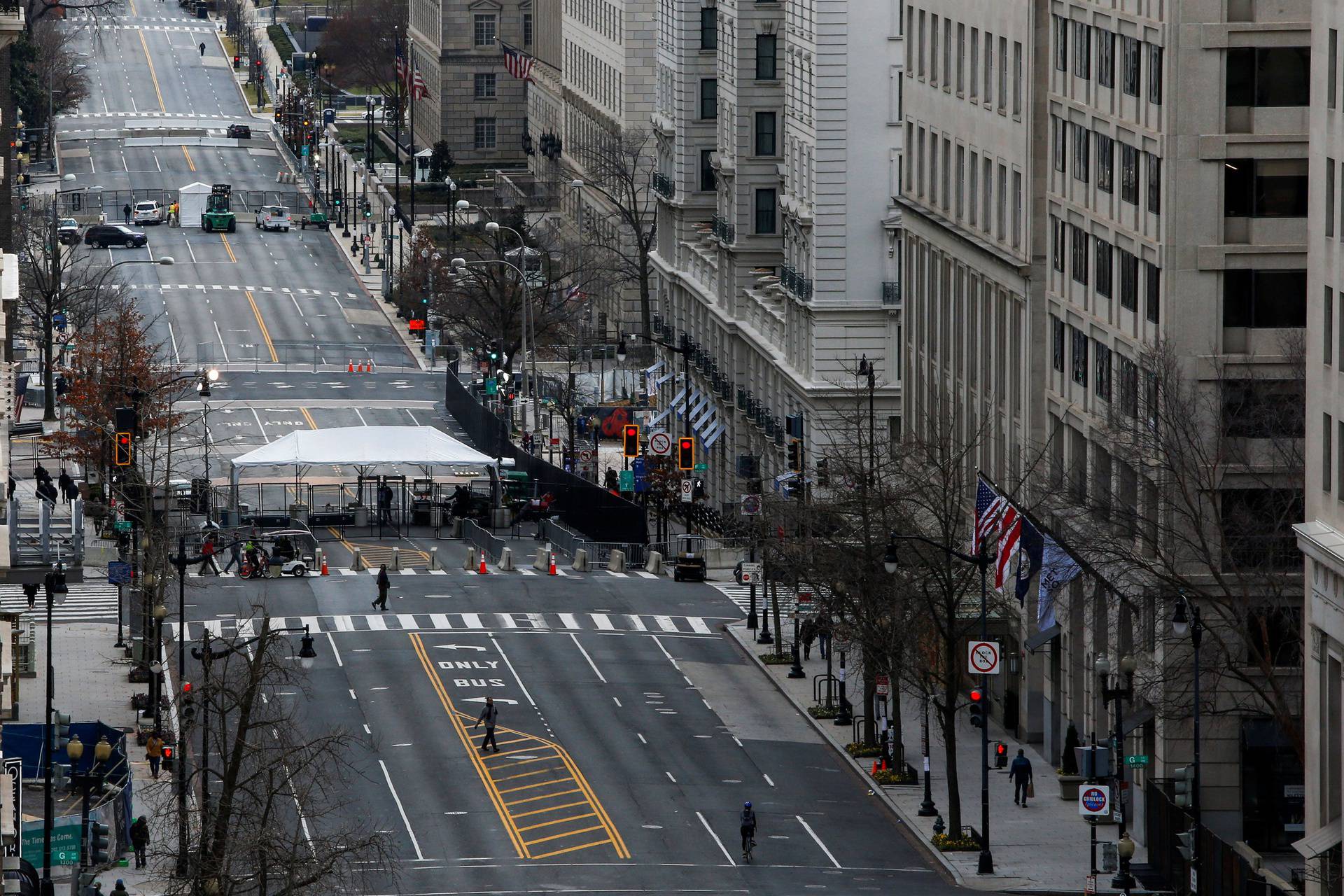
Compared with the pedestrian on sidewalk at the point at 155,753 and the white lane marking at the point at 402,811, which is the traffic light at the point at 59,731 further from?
the white lane marking at the point at 402,811

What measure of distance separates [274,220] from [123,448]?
107106 millimetres

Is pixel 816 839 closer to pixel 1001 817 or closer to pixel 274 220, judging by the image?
pixel 1001 817

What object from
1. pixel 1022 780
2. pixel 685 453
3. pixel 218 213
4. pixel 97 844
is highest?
pixel 218 213

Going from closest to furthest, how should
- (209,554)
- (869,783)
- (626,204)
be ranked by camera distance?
(869,783) → (209,554) → (626,204)

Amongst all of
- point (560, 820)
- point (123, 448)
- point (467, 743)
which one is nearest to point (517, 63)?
point (123, 448)

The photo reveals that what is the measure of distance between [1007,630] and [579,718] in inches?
429

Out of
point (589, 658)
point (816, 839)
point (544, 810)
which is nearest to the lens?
point (816, 839)

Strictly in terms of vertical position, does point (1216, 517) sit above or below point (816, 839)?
above

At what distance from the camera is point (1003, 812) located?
6444cm

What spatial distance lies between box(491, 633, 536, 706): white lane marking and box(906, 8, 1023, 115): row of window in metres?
19.3

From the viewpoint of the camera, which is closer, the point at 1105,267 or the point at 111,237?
the point at 1105,267

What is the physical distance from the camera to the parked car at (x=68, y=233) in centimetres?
16525

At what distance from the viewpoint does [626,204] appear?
5650 inches

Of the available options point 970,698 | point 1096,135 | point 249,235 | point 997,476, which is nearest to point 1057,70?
point 1096,135
